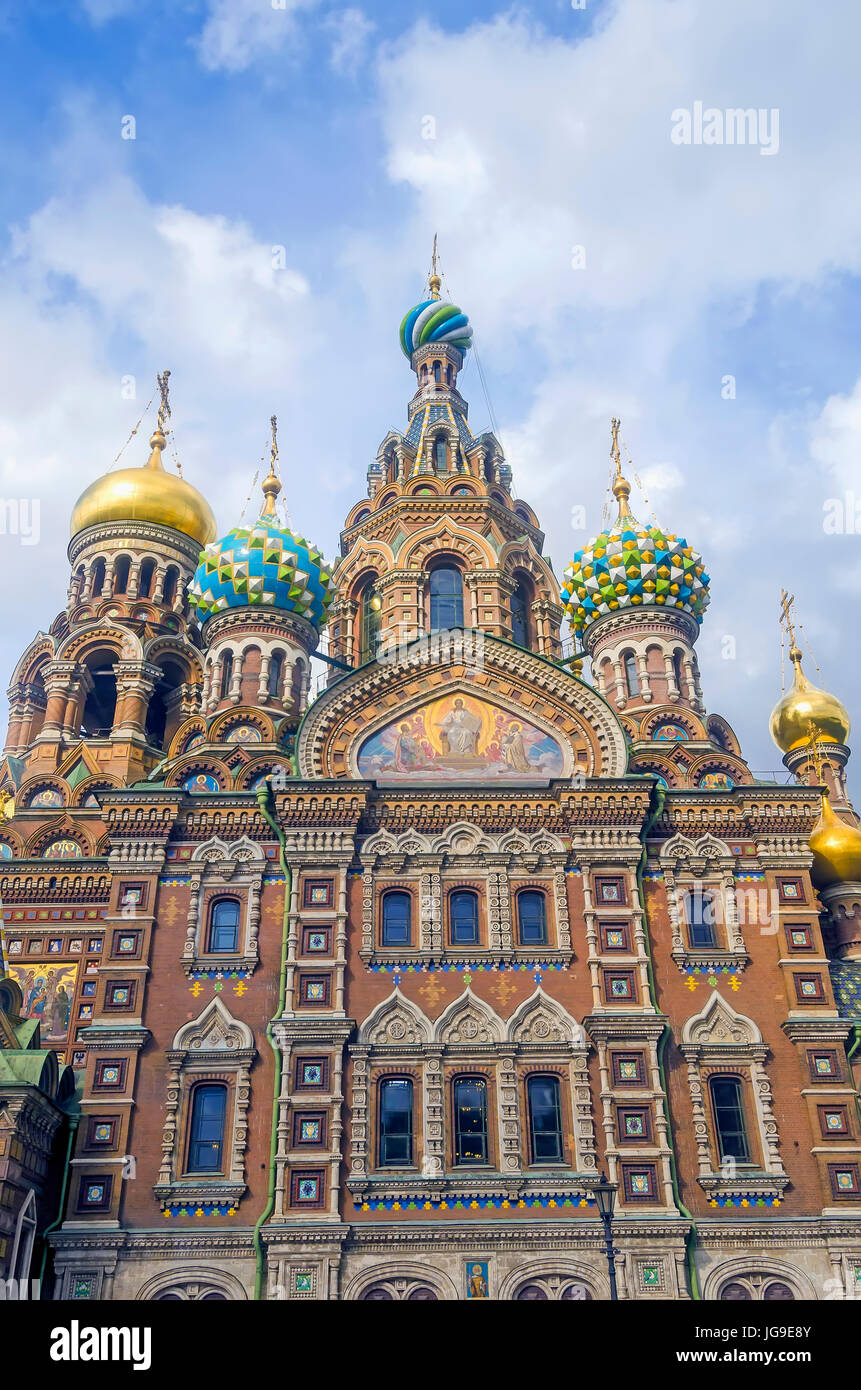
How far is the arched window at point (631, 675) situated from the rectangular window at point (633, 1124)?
26.1 feet

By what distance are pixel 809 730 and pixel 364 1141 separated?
52.7 feet

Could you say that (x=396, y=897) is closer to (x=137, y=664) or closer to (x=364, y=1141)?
(x=364, y=1141)

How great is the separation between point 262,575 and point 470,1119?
34.3 feet

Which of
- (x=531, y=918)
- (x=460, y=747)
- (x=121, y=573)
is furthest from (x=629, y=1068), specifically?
(x=121, y=573)

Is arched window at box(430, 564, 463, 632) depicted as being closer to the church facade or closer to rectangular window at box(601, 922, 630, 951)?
the church facade

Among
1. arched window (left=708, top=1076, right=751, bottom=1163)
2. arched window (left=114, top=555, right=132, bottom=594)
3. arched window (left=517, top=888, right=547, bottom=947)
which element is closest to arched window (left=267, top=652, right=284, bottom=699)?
arched window (left=517, top=888, right=547, bottom=947)

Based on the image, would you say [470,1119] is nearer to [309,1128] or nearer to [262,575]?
[309,1128]

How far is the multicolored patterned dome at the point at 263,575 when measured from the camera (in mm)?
21922

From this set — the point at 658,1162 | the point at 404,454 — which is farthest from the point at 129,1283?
the point at 404,454

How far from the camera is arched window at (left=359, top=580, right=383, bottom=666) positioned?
76.4ft

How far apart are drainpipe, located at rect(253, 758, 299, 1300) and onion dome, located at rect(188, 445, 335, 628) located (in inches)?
184

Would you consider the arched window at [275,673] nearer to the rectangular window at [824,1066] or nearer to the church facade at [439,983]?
the church facade at [439,983]

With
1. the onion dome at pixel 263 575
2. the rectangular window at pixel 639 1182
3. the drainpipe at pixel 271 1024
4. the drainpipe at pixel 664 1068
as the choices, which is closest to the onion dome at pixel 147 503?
the onion dome at pixel 263 575

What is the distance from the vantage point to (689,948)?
16750 millimetres
